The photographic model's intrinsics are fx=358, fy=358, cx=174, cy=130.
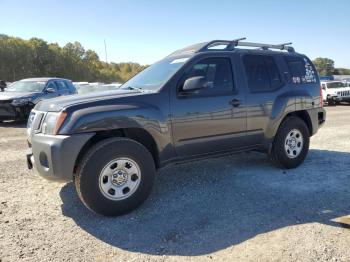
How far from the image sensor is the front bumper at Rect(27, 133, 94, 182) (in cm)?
374

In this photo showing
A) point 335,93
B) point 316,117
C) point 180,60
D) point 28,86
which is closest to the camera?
point 180,60

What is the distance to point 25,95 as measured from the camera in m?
11.9

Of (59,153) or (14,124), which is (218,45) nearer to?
(59,153)

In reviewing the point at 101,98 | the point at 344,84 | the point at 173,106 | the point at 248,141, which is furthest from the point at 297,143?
the point at 344,84

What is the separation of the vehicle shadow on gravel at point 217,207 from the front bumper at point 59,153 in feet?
1.85

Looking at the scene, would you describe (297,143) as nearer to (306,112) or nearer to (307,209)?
(306,112)

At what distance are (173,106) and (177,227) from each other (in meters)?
1.46

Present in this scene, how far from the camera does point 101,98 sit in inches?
162

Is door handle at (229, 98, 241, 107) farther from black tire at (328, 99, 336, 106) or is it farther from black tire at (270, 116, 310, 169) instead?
black tire at (328, 99, 336, 106)

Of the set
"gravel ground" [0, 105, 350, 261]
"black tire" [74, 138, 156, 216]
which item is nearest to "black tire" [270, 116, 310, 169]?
"gravel ground" [0, 105, 350, 261]

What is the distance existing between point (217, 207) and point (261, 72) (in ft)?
7.51

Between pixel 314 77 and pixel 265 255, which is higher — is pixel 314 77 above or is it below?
above

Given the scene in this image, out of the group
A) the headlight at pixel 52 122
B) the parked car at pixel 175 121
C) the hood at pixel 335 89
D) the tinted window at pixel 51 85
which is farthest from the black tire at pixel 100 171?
the hood at pixel 335 89

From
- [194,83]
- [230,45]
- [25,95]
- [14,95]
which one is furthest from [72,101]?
[14,95]
